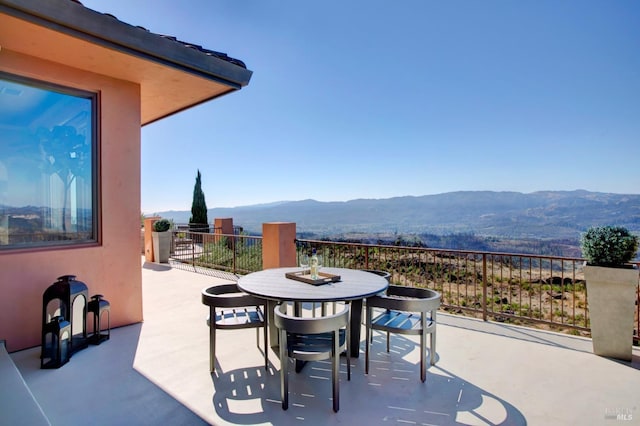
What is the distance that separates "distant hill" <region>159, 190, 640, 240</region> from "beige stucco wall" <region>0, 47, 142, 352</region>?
198 inches

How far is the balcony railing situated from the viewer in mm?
3857

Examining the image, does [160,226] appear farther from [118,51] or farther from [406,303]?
[406,303]

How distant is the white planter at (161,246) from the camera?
8.59 meters

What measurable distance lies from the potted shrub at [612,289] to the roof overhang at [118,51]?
4269mm

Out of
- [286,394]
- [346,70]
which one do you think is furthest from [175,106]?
[346,70]

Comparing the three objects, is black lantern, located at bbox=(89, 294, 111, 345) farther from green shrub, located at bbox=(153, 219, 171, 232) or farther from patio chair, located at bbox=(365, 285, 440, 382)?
green shrub, located at bbox=(153, 219, 171, 232)

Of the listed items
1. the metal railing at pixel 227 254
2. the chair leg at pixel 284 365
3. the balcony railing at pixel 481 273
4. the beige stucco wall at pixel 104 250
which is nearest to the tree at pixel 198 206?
the balcony railing at pixel 481 273

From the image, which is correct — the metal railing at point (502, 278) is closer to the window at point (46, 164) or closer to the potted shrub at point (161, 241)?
the window at point (46, 164)

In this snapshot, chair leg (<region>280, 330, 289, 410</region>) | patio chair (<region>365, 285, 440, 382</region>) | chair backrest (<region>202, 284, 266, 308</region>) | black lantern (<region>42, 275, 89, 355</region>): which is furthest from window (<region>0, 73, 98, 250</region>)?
patio chair (<region>365, 285, 440, 382</region>)

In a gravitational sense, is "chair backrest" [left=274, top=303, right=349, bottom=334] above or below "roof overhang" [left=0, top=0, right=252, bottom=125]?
below

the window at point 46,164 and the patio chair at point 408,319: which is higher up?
the window at point 46,164

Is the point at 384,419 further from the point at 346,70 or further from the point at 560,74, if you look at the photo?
the point at 560,74

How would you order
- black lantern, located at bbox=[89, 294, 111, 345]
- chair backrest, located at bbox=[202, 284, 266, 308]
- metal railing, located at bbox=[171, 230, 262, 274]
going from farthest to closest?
metal railing, located at bbox=[171, 230, 262, 274]
black lantern, located at bbox=[89, 294, 111, 345]
chair backrest, located at bbox=[202, 284, 266, 308]

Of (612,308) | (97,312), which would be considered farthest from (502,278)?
(97,312)
